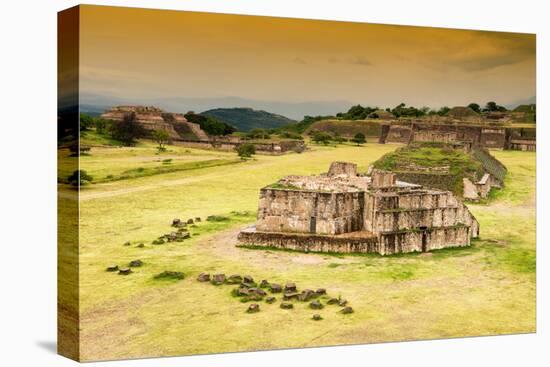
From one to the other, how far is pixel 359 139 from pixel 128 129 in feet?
21.6

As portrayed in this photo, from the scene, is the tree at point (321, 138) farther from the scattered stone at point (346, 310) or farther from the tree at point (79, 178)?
the tree at point (79, 178)

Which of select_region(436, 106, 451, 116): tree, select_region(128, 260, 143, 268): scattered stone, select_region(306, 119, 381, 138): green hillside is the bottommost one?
select_region(128, 260, 143, 268): scattered stone

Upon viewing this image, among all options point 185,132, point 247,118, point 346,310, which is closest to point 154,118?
point 185,132

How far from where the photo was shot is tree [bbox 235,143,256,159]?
2022cm

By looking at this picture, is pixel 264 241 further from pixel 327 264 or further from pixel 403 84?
pixel 403 84

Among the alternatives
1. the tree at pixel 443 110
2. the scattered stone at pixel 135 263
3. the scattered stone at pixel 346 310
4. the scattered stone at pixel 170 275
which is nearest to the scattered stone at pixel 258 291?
the scattered stone at pixel 170 275

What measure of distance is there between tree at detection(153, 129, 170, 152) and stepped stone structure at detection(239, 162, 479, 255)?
9.25 ft

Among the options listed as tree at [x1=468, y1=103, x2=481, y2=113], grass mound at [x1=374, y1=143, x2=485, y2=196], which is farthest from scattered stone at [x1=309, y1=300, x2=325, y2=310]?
tree at [x1=468, y1=103, x2=481, y2=113]

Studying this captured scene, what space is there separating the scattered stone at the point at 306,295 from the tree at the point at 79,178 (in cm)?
509

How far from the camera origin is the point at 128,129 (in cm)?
1733

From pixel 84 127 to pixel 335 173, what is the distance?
7.63 metres

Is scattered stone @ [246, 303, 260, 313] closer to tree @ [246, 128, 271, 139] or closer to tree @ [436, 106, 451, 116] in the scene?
tree @ [246, 128, 271, 139]

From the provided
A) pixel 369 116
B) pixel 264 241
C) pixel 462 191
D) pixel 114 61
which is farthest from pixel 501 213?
pixel 114 61

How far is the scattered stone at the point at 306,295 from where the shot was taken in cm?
1666
